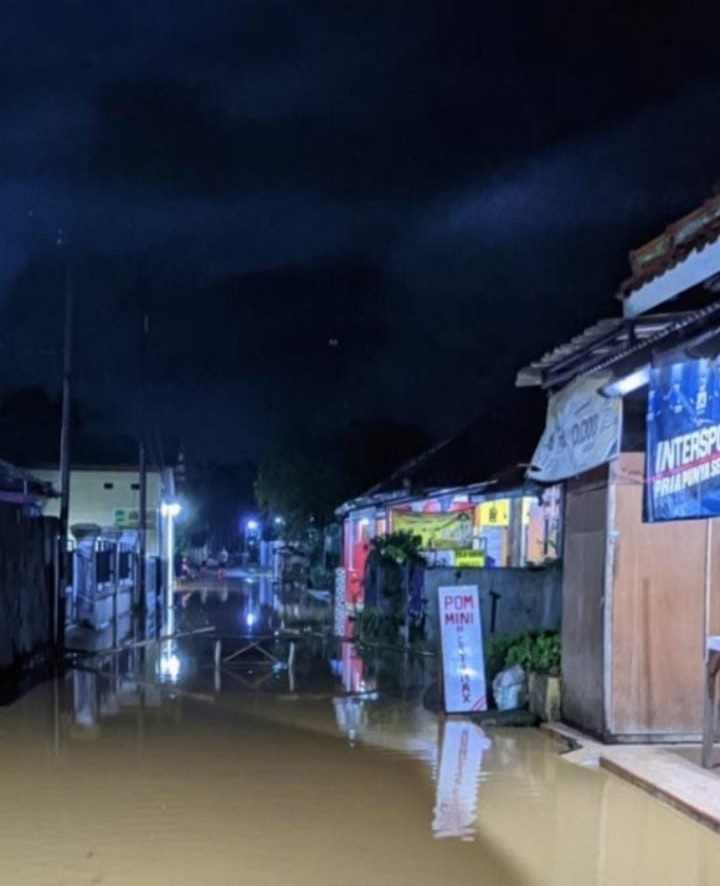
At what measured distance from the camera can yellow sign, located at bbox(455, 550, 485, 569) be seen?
24.3 m

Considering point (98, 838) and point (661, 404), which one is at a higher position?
point (661, 404)

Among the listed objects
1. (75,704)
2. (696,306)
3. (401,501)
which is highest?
(696,306)

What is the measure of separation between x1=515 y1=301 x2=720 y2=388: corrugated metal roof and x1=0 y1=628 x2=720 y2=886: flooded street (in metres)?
3.63

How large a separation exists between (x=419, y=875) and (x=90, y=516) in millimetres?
46537

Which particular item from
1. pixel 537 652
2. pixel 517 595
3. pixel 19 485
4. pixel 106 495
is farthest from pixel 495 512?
pixel 106 495

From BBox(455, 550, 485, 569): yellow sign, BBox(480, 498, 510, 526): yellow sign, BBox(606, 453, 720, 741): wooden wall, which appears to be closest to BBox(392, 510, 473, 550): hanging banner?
BBox(480, 498, 510, 526): yellow sign

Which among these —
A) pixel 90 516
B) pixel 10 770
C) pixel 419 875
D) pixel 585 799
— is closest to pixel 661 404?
pixel 585 799

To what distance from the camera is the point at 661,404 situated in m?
9.41

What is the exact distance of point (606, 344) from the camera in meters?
11.2

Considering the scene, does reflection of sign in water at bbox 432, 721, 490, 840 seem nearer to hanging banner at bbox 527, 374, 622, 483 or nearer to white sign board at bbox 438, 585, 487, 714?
white sign board at bbox 438, 585, 487, 714

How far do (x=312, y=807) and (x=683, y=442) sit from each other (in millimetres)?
3985

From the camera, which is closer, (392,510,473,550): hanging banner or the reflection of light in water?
the reflection of light in water

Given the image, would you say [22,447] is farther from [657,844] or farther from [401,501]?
[657,844]

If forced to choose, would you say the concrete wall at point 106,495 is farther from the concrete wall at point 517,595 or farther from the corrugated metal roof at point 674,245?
the corrugated metal roof at point 674,245
